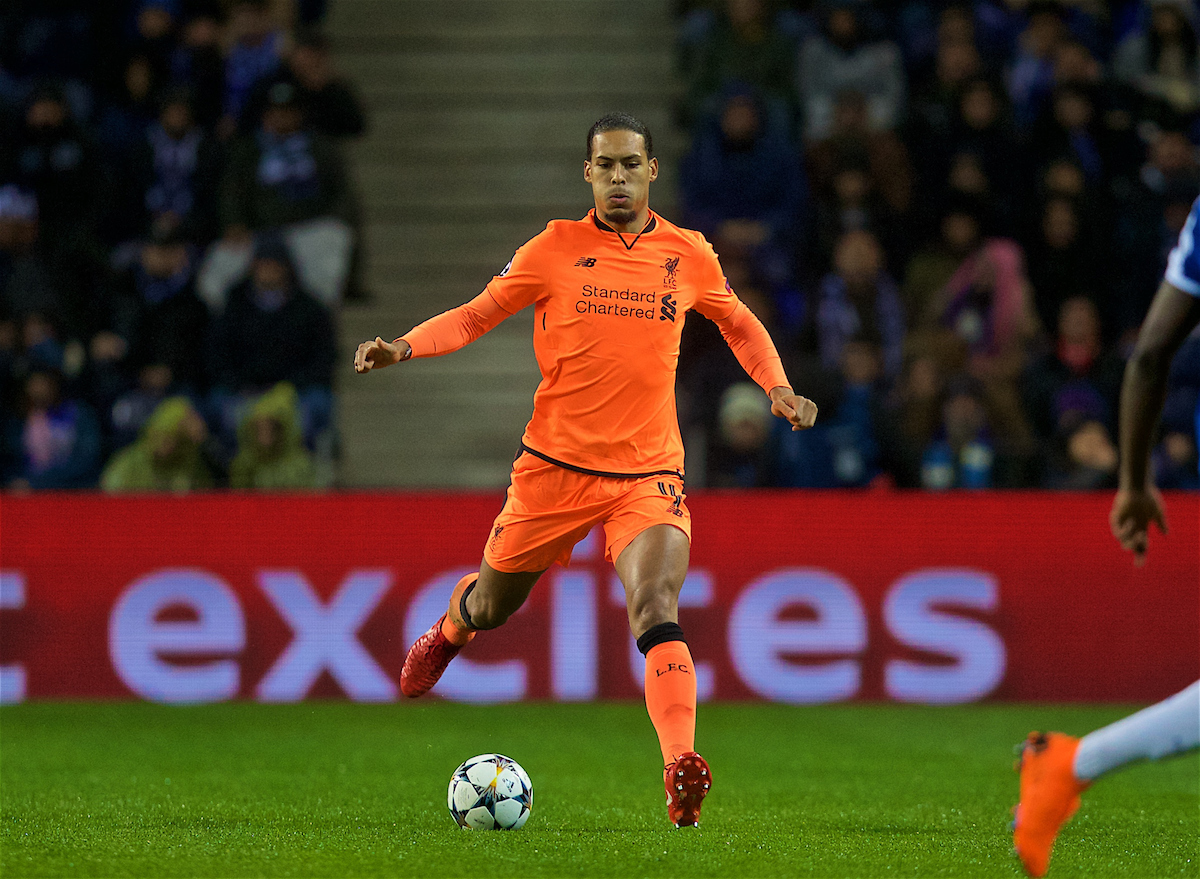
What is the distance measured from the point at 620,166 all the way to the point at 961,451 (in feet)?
18.3

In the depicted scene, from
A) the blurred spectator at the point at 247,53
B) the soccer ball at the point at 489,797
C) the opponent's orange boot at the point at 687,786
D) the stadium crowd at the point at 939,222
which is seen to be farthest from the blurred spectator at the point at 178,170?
the opponent's orange boot at the point at 687,786

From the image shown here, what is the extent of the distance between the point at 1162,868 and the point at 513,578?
242 centimetres

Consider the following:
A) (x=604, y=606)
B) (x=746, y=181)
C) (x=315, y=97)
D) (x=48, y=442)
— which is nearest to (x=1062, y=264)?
(x=746, y=181)

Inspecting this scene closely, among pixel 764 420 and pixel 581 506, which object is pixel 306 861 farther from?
pixel 764 420

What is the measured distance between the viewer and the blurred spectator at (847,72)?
1309 cm

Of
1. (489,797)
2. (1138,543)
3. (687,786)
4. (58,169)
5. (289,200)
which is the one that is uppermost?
(58,169)

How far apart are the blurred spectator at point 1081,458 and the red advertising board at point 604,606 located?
1.96 feet

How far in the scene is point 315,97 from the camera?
13.0m

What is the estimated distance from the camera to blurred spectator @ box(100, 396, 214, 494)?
10531mm

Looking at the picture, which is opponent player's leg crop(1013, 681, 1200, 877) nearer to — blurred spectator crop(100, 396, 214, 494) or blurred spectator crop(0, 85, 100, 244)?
blurred spectator crop(100, 396, 214, 494)

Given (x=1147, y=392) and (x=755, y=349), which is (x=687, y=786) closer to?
(x=755, y=349)

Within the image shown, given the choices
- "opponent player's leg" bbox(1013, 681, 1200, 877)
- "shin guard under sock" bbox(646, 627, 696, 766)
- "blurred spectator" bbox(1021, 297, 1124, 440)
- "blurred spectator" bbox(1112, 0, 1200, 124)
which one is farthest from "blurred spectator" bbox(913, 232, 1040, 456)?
"opponent player's leg" bbox(1013, 681, 1200, 877)

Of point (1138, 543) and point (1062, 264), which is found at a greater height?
point (1062, 264)

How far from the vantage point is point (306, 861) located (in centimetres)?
482
